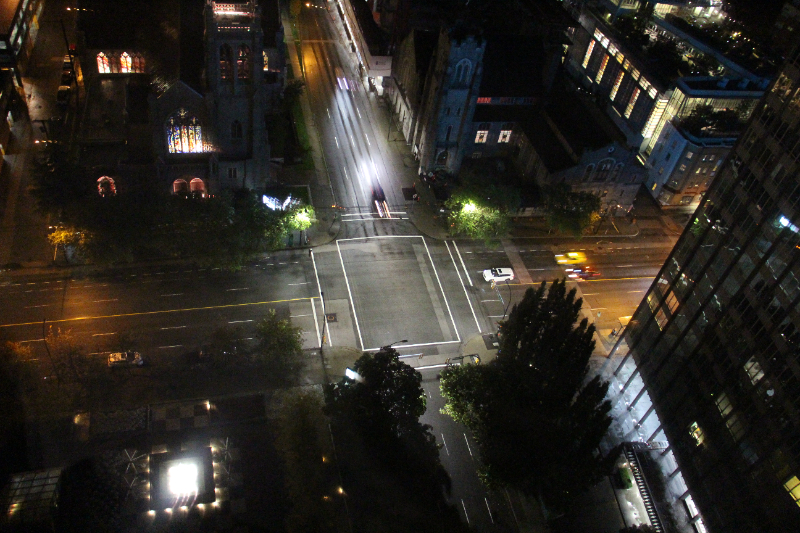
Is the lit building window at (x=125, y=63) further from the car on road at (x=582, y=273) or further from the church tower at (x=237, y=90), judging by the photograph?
the car on road at (x=582, y=273)

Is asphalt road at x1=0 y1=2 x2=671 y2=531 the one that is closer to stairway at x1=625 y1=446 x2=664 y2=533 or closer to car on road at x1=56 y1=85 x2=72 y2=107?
stairway at x1=625 y1=446 x2=664 y2=533

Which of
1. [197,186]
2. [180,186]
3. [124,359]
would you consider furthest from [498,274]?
[124,359]

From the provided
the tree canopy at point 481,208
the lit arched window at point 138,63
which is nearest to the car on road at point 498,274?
the tree canopy at point 481,208

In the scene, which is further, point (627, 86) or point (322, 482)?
point (627, 86)

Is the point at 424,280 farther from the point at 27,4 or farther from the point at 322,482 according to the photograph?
the point at 27,4

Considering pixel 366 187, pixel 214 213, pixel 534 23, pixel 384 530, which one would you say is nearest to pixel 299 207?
pixel 214 213

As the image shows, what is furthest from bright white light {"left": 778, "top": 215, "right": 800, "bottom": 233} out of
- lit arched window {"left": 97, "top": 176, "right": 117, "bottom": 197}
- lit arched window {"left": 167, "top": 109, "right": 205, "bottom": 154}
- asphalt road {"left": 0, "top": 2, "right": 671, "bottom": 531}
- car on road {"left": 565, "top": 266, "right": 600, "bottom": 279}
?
lit arched window {"left": 97, "top": 176, "right": 117, "bottom": 197}
